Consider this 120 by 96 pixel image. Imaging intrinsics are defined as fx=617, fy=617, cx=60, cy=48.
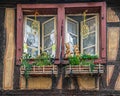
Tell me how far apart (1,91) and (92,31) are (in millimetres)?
2532

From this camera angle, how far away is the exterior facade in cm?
1375

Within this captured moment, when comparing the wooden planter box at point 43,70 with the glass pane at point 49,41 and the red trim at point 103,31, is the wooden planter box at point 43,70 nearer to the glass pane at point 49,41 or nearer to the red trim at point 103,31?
the glass pane at point 49,41

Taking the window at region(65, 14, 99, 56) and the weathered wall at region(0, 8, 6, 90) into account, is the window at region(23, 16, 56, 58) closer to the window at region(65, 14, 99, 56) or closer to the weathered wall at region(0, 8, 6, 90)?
the window at region(65, 14, 99, 56)

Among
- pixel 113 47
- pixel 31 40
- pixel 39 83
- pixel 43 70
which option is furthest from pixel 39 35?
pixel 113 47

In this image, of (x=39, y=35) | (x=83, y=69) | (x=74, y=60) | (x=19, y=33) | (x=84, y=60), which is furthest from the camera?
(x=39, y=35)

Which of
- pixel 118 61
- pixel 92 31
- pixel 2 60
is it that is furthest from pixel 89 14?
pixel 2 60

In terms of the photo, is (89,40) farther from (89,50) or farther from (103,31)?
(103,31)

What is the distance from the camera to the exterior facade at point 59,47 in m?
13.8

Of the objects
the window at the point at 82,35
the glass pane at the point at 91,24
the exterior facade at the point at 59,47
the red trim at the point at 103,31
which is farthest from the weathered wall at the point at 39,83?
the glass pane at the point at 91,24

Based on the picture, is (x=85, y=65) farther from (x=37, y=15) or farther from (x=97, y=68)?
(x=37, y=15)

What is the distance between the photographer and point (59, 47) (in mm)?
14039

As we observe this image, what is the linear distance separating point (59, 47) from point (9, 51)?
1.15m

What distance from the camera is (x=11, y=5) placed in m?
14.4

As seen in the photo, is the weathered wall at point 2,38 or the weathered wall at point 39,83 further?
the weathered wall at point 2,38
